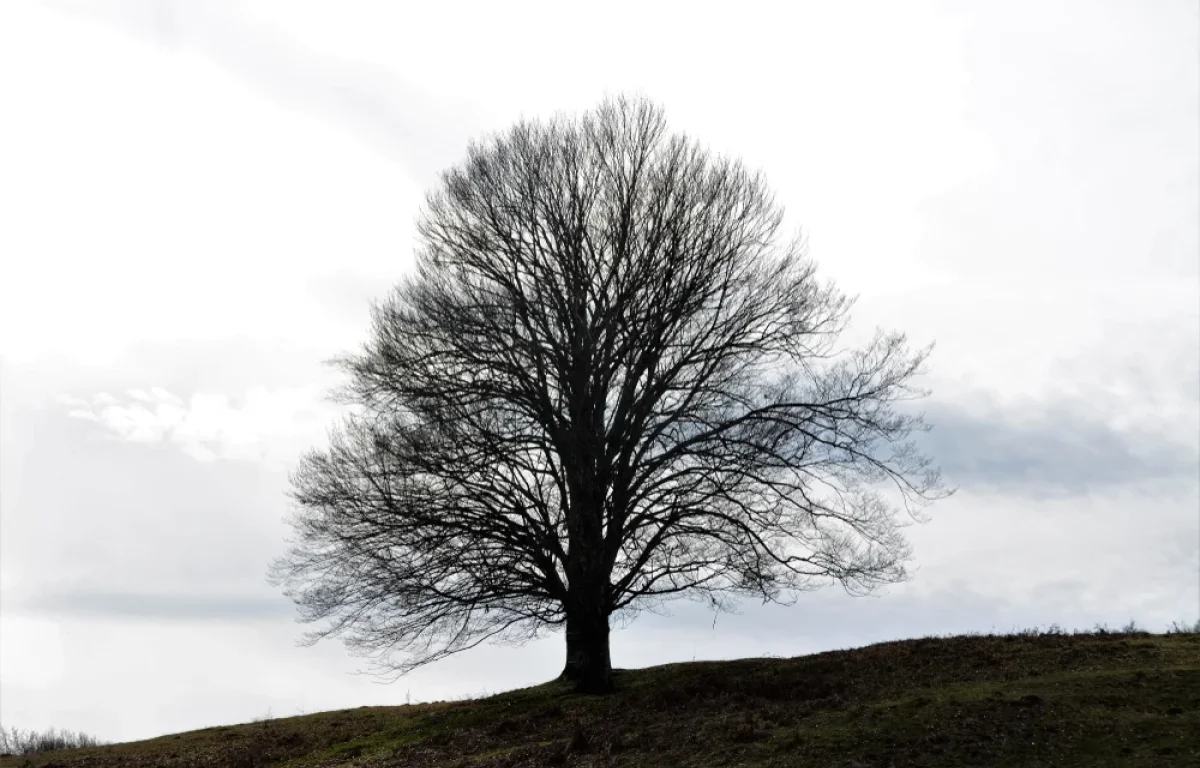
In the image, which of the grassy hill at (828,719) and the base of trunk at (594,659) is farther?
the base of trunk at (594,659)

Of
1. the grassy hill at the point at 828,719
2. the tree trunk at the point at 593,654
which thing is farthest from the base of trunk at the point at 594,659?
the grassy hill at the point at 828,719

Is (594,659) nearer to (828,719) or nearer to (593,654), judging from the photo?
(593,654)

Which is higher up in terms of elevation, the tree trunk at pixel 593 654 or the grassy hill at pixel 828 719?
the tree trunk at pixel 593 654

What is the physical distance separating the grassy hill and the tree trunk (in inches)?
20.6

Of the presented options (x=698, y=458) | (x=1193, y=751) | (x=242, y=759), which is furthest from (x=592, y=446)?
(x=1193, y=751)

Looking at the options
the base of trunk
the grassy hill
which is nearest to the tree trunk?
the base of trunk

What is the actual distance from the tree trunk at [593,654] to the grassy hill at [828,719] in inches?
20.6

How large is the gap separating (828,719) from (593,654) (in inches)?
243

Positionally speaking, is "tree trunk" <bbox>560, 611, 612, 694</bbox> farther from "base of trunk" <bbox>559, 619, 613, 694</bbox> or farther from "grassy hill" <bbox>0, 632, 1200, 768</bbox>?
"grassy hill" <bbox>0, 632, 1200, 768</bbox>

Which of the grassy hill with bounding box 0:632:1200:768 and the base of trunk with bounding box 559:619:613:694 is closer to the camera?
the grassy hill with bounding box 0:632:1200:768

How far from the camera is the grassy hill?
15.2m

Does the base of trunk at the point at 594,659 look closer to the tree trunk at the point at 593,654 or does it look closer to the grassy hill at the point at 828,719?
the tree trunk at the point at 593,654

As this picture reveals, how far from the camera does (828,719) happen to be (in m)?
16.9

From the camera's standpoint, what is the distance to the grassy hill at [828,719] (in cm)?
1517
